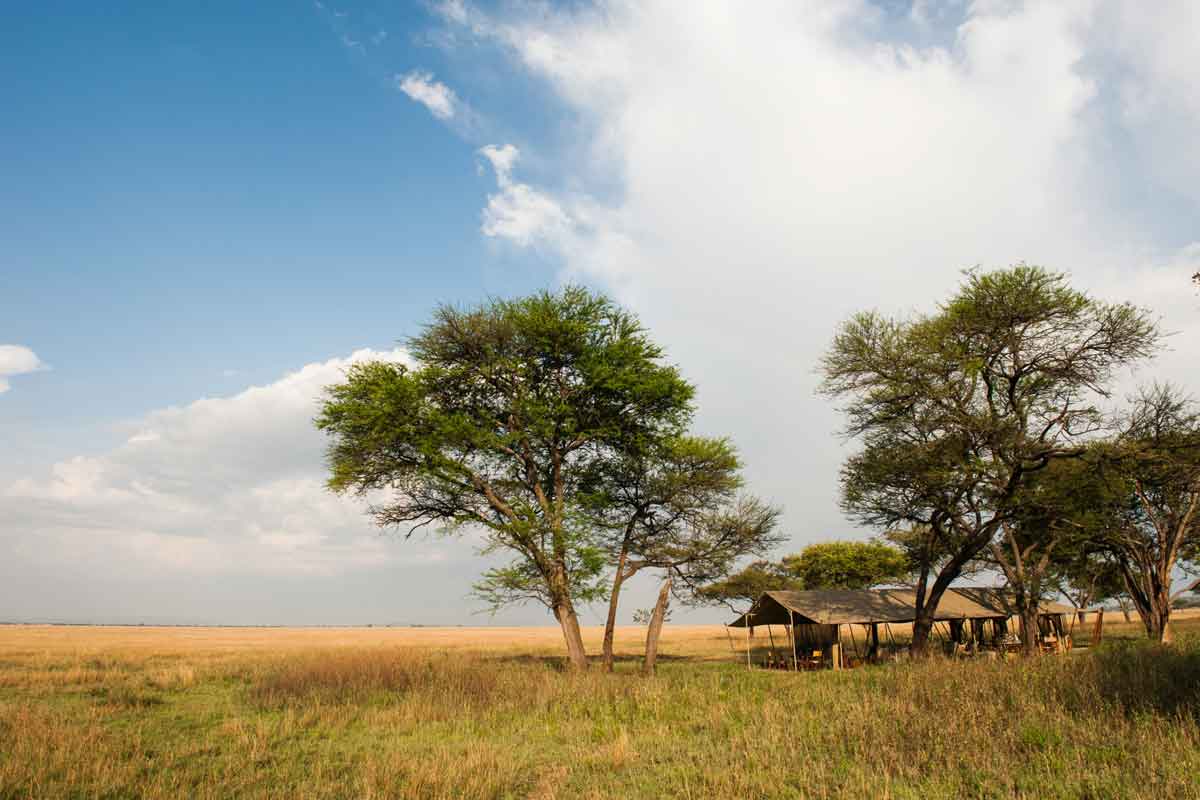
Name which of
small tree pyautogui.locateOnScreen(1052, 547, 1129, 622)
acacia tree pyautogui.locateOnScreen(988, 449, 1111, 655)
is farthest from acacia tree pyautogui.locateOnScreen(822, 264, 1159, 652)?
small tree pyautogui.locateOnScreen(1052, 547, 1129, 622)

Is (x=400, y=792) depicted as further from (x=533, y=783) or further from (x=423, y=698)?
(x=423, y=698)

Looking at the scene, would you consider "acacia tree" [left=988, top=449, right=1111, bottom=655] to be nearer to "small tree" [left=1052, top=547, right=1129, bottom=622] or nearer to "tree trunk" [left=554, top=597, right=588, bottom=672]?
"small tree" [left=1052, top=547, right=1129, bottom=622]

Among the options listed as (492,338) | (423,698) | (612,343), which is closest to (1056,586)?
(612,343)

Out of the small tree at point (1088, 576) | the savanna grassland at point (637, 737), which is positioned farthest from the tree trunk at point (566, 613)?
the small tree at point (1088, 576)

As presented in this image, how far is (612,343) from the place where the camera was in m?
27.0

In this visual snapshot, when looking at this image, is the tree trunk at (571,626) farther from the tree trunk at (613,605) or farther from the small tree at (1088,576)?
the small tree at (1088,576)

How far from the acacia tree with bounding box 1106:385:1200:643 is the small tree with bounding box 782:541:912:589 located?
1939cm

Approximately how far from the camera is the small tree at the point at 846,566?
198ft

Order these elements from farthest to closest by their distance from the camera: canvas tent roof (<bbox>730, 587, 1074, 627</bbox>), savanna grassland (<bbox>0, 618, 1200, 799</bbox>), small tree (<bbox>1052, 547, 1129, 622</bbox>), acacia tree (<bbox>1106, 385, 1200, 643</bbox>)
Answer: small tree (<bbox>1052, 547, 1129, 622</bbox>), canvas tent roof (<bbox>730, 587, 1074, 627</bbox>), acacia tree (<bbox>1106, 385, 1200, 643</bbox>), savanna grassland (<bbox>0, 618, 1200, 799</bbox>)

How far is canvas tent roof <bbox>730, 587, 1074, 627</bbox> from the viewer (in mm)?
34031

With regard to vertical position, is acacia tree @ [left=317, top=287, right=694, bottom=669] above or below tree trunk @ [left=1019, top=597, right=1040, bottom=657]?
above

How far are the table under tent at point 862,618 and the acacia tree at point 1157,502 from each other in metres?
4.48

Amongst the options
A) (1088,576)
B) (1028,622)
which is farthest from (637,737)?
(1088,576)

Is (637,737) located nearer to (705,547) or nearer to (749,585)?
(705,547)
